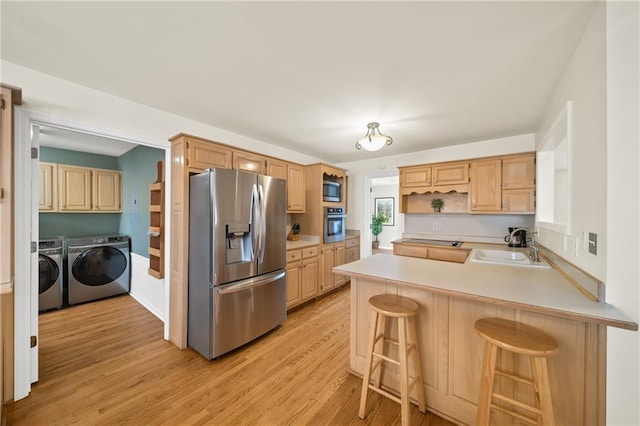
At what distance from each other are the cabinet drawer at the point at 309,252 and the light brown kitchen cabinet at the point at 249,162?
126 centimetres

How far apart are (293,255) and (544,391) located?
2576 millimetres

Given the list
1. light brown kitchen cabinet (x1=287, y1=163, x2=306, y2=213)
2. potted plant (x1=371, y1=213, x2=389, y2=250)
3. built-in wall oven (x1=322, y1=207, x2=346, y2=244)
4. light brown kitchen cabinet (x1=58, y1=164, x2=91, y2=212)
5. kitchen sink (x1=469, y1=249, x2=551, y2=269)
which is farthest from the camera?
potted plant (x1=371, y1=213, x2=389, y2=250)

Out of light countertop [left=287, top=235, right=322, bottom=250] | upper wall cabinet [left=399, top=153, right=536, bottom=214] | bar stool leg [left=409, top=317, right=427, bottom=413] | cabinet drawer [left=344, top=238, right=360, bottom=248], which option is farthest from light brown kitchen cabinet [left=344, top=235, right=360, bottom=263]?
bar stool leg [left=409, top=317, right=427, bottom=413]

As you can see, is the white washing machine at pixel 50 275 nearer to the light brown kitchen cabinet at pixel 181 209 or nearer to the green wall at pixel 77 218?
the green wall at pixel 77 218

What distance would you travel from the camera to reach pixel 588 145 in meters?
1.36

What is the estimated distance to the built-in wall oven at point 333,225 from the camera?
3.86 metres

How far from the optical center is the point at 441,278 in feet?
5.28

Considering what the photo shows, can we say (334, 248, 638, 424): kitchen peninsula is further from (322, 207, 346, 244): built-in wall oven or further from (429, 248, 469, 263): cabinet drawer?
(322, 207, 346, 244): built-in wall oven

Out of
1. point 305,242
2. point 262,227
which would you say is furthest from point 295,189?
point 262,227

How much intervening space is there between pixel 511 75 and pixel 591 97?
2.16ft

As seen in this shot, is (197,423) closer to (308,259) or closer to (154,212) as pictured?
(308,259)

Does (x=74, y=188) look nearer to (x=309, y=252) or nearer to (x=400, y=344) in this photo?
(x=309, y=252)

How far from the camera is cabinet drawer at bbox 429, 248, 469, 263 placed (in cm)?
315

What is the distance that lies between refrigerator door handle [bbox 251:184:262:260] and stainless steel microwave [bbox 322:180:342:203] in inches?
60.6
